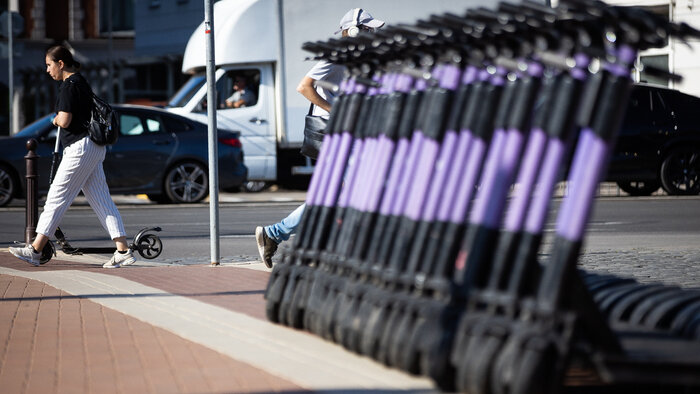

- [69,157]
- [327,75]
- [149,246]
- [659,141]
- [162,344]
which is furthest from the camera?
[659,141]

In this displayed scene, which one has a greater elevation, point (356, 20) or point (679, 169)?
point (356, 20)

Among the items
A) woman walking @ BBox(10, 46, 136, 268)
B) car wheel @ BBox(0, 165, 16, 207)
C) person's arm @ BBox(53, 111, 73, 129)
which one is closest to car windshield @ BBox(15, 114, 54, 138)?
car wheel @ BBox(0, 165, 16, 207)

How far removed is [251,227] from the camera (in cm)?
1463

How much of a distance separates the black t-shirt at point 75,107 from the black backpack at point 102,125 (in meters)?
0.06

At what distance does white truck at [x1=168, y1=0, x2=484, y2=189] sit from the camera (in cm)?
2102

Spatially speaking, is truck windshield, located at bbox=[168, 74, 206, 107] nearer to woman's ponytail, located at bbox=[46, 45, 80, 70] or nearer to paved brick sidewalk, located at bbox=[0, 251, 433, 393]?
woman's ponytail, located at bbox=[46, 45, 80, 70]

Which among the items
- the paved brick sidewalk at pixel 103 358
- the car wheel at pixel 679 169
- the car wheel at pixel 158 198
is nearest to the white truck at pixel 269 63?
the car wheel at pixel 158 198

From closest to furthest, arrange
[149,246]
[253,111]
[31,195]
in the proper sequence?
1. [149,246]
2. [31,195]
3. [253,111]

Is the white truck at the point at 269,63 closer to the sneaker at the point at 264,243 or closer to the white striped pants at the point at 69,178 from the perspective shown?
the white striped pants at the point at 69,178

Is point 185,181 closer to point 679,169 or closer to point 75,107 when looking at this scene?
point 679,169

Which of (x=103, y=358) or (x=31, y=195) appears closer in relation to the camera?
(x=103, y=358)

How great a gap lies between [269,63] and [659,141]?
6.80 metres

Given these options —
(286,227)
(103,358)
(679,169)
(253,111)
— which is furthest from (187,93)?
(103,358)

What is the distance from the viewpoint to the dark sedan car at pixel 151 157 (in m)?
18.2
